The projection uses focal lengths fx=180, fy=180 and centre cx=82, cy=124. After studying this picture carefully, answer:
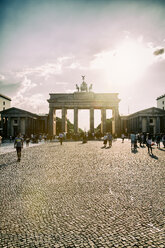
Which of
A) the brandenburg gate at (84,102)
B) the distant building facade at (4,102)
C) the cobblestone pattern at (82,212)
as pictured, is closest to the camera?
the cobblestone pattern at (82,212)

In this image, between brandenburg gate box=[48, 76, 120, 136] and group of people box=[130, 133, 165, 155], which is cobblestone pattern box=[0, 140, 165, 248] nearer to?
group of people box=[130, 133, 165, 155]

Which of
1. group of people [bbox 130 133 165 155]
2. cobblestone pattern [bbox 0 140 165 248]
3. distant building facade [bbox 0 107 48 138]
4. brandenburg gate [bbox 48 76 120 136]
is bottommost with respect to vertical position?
cobblestone pattern [bbox 0 140 165 248]

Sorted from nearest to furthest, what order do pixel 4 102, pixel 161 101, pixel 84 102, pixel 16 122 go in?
pixel 84 102 < pixel 16 122 < pixel 161 101 < pixel 4 102

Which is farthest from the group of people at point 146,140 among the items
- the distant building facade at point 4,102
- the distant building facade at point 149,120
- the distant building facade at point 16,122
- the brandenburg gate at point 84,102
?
the distant building facade at point 4,102

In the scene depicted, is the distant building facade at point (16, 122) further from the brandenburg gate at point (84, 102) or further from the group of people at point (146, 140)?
the group of people at point (146, 140)

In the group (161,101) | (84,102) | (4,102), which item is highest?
(4,102)

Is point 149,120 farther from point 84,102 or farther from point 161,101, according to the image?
point 84,102

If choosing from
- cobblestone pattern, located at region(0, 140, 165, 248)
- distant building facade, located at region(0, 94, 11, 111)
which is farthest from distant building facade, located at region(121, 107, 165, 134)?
cobblestone pattern, located at region(0, 140, 165, 248)

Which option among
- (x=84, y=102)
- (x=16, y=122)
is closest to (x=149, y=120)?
(x=84, y=102)

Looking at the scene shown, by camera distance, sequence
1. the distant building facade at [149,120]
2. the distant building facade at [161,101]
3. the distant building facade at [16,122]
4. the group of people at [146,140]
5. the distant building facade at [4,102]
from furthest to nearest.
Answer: the distant building facade at [4,102] < the distant building facade at [161,101] < the distant building facade at [16,122] < the distant building facade at [149,120] < the group of people at [146,140]

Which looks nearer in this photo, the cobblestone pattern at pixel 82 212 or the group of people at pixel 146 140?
the cobblestone pattern at pixel 82 212

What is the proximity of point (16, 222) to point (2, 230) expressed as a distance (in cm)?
32

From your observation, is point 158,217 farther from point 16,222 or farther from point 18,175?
point 18,175

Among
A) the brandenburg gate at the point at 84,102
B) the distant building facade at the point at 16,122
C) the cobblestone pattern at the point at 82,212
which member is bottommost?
the cobblestone pattern at the point at 82,212
